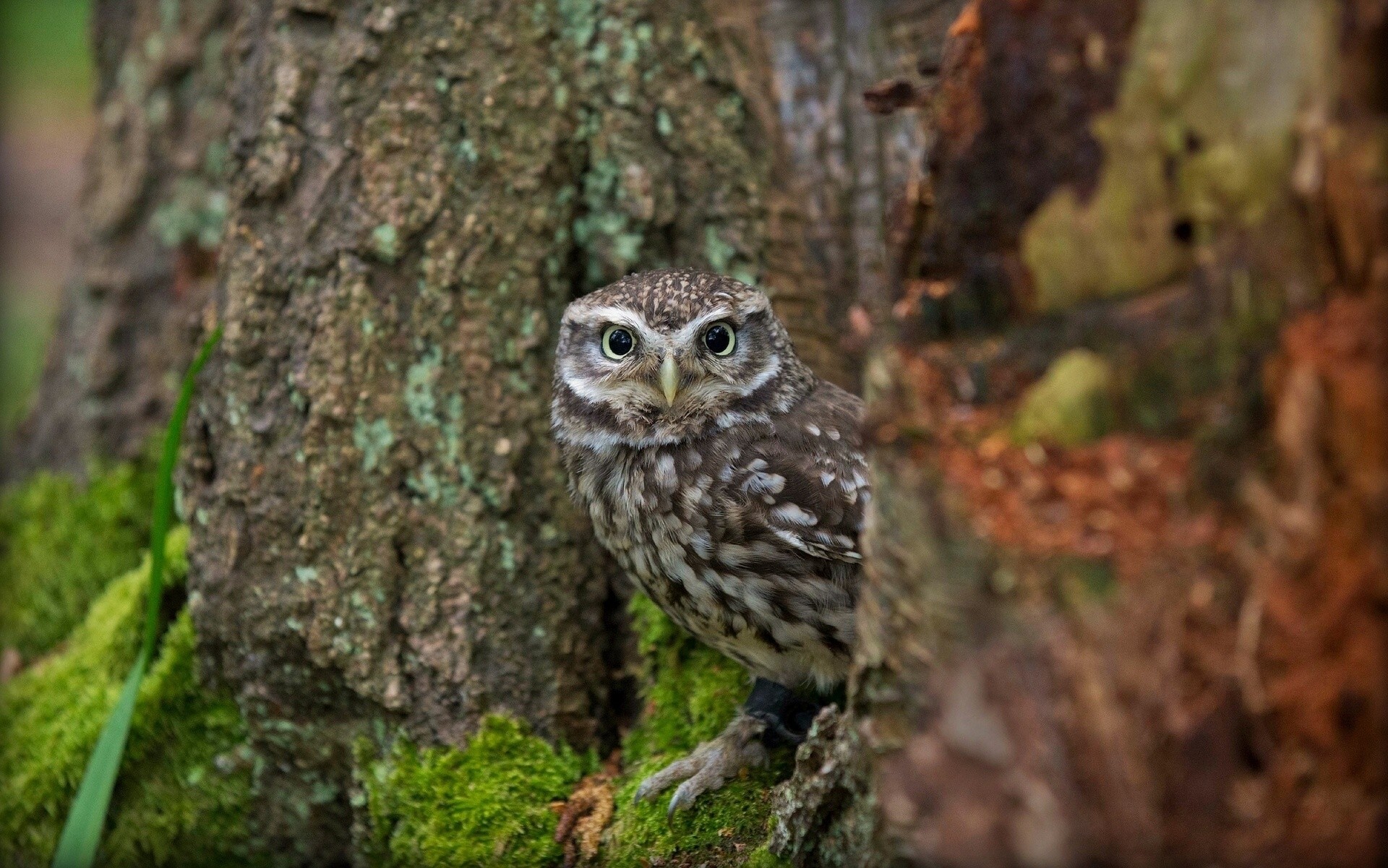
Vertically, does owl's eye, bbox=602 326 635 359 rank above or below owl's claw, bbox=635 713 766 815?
above

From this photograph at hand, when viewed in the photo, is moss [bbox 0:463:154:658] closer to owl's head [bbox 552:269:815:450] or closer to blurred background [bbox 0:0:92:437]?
owl's head [bbox 552:269:815:450]

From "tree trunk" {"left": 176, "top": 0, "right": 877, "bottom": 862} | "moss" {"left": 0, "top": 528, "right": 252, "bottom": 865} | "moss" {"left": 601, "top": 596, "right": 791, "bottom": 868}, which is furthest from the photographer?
"moss" {"left": 0, "top": 528, "right": 252, "bottom": 865}

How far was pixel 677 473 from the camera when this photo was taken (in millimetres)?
3100

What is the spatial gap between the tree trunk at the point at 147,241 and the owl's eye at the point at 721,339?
7.34ft


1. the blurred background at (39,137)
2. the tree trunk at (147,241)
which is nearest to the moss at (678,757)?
the tree trunk at (147,241)

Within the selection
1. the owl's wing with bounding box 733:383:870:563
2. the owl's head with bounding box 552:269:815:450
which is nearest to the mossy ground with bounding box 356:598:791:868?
the owl's wing with bounding box 733:383:870:563

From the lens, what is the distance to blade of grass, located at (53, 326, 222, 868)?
2678 mm

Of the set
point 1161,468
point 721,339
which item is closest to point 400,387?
point 721,339

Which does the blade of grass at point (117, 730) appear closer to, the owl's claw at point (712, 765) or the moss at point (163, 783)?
the moss at point (163, 783)

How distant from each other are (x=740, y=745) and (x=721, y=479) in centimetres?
71

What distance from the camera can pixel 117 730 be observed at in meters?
2.84

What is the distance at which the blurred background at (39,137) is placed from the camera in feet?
32.8

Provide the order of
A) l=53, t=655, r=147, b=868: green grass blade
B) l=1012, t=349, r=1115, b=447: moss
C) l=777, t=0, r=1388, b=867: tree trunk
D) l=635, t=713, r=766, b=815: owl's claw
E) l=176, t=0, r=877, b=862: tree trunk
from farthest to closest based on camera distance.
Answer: l=176, t=0, r=877, b=862: tree trunk < l=635, t=713, r=766, b=815: owl's claw < l=53, t=655, r=147, b=868: green grass blade < l=1012, t=349, r=1115, b=447: moss < l=777, t=0, r=1388, b=867: tree trunk

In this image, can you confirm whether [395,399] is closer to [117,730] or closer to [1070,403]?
[117,730]
